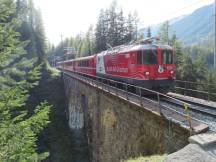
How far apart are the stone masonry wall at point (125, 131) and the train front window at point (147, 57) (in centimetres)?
264

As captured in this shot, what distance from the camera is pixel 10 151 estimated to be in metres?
7.73

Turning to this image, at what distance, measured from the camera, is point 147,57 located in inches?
698

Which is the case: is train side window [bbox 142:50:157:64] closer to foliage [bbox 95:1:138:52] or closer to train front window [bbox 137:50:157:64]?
train front window [bbox 137:50:157:64]

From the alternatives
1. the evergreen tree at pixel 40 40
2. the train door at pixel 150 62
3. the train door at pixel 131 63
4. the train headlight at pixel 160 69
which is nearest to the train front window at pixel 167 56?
the train headlight at pixel 160 69

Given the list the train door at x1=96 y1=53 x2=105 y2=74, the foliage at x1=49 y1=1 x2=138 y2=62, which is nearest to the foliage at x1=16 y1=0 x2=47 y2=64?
the foliage at x1=49 y1=1 x2=138 y2=62

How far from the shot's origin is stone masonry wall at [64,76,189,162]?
35.5ft

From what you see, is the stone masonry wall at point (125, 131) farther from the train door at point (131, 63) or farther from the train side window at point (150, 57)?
the train side window at point (150, 57)

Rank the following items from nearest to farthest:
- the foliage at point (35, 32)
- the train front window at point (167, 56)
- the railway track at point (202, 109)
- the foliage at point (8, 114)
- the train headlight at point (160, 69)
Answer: the foliage at point (8, 114) → the railway track at point (202, 109) → the train headlight at point (160, 69) → the train front window at point (167, 56) → the foliage at point (35, 32)

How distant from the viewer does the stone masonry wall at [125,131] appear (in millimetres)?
10820

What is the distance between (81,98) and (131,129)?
1944 centimetres

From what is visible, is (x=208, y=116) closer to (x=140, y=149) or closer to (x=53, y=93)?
(x=140, y=149)

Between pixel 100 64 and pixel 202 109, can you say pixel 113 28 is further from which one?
pixel 202 109

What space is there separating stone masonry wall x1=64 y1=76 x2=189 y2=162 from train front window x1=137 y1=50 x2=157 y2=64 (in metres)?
2.64

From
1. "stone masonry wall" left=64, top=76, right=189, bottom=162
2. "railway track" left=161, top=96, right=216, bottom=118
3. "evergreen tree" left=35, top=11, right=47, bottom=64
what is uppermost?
"evergreen tree" left=35, top=11, right=47, bottom=64
